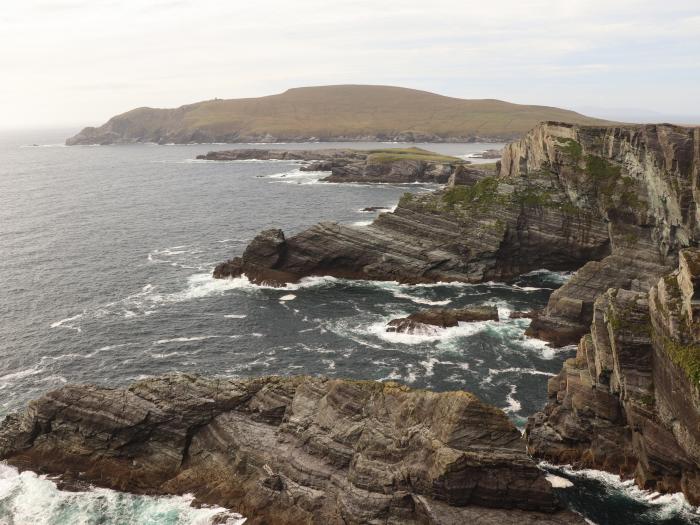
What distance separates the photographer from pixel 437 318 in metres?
77.7

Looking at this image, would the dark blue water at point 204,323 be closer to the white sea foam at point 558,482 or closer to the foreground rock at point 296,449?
the foreground rock at point 296,449

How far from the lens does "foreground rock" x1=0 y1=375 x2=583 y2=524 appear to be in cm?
3912

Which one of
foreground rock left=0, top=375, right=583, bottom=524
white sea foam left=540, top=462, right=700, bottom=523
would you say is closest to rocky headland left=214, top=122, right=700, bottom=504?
white sea foam left=540, top=462, right=700, bottom=523

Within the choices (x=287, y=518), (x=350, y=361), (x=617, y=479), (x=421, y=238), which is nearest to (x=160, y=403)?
(x=287, y=518)

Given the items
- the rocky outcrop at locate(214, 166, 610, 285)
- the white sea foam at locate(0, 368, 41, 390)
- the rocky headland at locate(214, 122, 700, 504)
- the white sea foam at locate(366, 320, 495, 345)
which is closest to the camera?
the rocky headland at locate(214, 122, 700, 504)

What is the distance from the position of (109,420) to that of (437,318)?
42.8 metres

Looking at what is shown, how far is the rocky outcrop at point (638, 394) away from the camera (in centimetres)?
4162

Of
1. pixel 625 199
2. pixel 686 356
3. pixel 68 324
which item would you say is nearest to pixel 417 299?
pixel 625 199

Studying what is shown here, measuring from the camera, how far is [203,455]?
4847 cm

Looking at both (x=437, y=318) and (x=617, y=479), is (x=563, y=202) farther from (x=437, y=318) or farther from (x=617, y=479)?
(x=617, y=479)

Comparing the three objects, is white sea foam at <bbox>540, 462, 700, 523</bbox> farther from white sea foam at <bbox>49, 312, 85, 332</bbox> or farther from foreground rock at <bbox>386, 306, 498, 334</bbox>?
white sea foam at <bbox>49, 312, 85, 332</bbox>

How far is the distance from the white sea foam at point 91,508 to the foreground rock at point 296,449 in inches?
42.4

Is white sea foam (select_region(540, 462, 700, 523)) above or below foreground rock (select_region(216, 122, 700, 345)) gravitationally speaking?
below

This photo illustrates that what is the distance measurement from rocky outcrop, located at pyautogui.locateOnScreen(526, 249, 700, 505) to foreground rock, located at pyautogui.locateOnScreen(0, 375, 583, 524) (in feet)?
33.0
